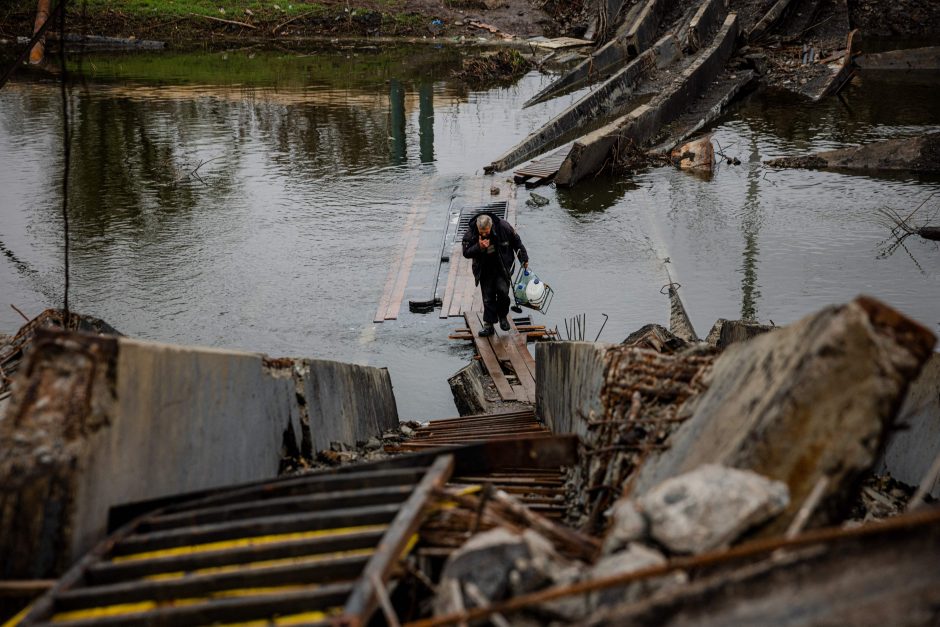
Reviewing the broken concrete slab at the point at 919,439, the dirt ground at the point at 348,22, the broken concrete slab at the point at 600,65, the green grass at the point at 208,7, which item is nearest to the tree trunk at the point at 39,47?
the dirt ground at the point at 348,22

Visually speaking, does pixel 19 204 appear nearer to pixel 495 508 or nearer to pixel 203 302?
pixel 203 302

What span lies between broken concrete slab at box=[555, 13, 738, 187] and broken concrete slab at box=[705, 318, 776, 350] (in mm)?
7828

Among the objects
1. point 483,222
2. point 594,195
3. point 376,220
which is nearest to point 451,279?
point 483,222

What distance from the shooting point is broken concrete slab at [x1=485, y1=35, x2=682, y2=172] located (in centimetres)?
1689

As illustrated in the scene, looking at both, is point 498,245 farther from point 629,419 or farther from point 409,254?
point 629,419

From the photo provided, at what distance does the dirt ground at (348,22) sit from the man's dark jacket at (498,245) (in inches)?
925

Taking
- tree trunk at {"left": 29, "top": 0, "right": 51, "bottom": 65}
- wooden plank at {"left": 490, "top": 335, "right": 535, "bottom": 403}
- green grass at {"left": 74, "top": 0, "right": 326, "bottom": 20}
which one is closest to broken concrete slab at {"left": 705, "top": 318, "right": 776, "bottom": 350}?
wooden plank at {"left": 490, "top": 335, "right": 535, "bottom": 403}

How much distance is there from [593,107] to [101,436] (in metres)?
18.4

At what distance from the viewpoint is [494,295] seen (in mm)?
9812

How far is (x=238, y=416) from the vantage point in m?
4.06

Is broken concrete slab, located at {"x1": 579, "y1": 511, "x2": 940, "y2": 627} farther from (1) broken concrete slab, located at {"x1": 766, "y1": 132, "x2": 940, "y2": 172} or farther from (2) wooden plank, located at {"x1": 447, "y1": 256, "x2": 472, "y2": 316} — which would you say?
(1) broken concrete slab, located at {"x1": 766, "y1": 132, "x2": 940, "y2": 172}

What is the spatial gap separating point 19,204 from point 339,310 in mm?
7262

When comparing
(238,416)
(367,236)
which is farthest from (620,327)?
(238,416)

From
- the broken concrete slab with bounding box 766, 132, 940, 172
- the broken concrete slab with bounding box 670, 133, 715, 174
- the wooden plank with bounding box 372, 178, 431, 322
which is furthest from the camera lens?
the broken concrete slab with bounding box 670, 133, 715, 174
